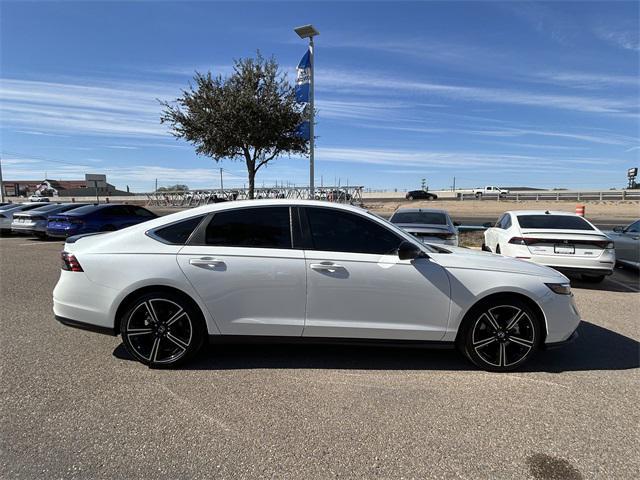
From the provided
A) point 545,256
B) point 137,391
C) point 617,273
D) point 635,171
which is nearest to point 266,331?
point 137,391

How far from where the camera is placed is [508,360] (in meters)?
3.99

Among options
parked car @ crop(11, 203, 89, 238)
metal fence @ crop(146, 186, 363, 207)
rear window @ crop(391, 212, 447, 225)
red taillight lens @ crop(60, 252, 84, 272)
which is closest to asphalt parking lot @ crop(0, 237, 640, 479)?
red taillight lens @ crop(60, 252, 84, 272)

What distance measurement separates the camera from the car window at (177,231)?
13.3 feet

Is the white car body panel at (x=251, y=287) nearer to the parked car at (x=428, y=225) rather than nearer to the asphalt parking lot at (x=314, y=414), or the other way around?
the asphalt parking lot at (x=314, y=414)

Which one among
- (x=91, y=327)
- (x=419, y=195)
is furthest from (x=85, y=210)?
(x=419, y=195)

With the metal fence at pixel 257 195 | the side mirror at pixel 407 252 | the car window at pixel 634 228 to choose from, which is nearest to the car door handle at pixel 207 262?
the side mirror at pixel 407 252

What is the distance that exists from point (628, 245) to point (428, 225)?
4290 mm

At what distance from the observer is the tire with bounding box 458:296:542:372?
3938 mm

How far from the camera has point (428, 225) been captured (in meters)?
9.08

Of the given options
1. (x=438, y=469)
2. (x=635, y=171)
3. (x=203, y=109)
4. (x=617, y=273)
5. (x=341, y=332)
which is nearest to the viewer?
(x=438, y=469)

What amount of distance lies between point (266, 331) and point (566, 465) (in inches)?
98.2

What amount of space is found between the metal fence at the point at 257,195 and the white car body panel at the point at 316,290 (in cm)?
3483

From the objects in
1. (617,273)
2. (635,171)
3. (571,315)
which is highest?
(635,171)

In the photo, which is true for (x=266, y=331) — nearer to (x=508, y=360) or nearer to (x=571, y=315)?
(x=508, y=360)
